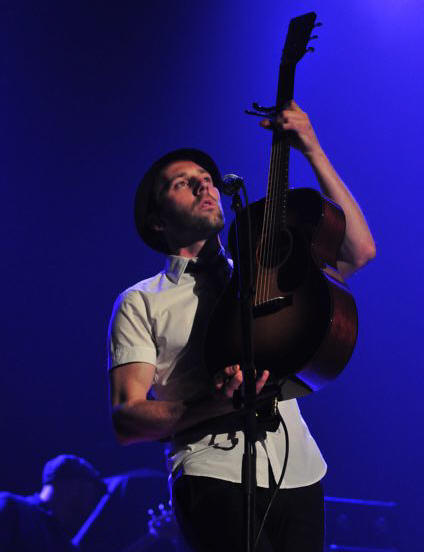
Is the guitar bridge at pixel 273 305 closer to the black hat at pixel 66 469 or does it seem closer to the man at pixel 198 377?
the man at pixel 198 377

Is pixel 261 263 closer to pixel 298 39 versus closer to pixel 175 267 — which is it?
pixel 175 267

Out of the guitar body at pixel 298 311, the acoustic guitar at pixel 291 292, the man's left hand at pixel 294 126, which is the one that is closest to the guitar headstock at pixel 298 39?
the acoustic guitar at pixel 291 292

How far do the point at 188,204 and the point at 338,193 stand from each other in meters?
0.59

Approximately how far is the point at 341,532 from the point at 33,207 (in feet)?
11.5

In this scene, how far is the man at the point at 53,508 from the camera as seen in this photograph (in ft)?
13.5

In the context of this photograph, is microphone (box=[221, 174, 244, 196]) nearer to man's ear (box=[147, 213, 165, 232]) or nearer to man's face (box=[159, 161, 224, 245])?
man's face (box=[159, 161, 224, 245])

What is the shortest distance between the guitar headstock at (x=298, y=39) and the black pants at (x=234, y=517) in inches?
56.3

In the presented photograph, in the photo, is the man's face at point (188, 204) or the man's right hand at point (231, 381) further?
the man's face at point (188, 204)

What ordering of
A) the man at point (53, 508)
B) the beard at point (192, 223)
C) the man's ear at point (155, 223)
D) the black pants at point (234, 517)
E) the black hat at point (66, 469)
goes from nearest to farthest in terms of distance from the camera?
the black pants at point (234, 517) → the beard at point (192, 223) → the man's ear at point (155, 223) → the man at point (53, 508) → the black hat at point (66, 469)

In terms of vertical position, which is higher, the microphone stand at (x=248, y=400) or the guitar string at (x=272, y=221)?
the guitar string at (x=272, y=221)

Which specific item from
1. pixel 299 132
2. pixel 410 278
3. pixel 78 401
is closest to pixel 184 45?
pixel 410 278

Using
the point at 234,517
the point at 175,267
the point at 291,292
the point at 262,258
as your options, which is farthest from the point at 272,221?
the point at 234,517

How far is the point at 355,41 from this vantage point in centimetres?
548

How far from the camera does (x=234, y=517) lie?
1.77 m
